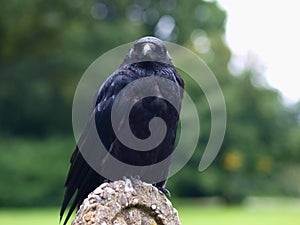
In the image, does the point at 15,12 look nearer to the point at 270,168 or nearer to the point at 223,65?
the point at 223,65

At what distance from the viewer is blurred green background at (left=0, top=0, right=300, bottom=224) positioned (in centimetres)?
2822

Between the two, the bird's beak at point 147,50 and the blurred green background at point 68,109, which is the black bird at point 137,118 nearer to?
the bird's beak at point 147,50

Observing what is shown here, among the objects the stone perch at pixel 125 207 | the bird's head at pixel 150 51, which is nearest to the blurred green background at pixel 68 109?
the bird's head at pixel 150 51

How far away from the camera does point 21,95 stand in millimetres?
30828

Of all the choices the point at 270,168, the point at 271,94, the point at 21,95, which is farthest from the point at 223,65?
the point at 21,95

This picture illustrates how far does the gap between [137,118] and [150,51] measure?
0.56 metres

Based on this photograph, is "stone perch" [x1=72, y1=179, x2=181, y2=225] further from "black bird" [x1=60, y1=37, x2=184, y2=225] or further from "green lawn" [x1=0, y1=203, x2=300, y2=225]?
"green lawn" [x1=0, y1=203, x2=300, y2=225]

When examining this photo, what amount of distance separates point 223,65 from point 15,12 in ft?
33.4

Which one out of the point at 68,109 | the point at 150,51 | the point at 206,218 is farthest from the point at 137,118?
the point at 68,109

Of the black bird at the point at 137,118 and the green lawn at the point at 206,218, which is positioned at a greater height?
the green lawn at the point at 206,218

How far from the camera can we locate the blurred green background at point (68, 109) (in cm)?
2822

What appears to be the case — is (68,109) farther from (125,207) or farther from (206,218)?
(125,207)

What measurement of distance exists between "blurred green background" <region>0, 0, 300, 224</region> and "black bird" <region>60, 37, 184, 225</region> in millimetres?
22762

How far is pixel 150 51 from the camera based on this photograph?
200 inches
